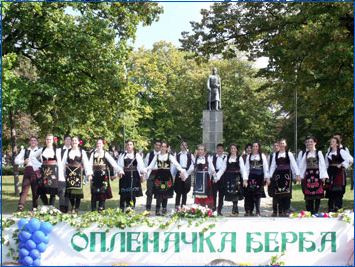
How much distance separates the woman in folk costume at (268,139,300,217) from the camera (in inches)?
457

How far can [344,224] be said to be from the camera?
7.57 metres

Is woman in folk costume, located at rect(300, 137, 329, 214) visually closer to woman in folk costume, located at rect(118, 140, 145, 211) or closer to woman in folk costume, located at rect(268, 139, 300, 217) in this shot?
woman in folk costume, located at rect(268, 139, 300, 217)

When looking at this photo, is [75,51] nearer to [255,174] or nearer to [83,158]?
[83,158]

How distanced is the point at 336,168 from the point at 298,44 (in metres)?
4.14

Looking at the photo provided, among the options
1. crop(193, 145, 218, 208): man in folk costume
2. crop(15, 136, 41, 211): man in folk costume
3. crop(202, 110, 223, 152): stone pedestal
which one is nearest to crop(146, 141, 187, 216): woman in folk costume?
crop(193, 145, 218, 208): man in folk costume

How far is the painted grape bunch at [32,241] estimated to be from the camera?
7316 millimetres

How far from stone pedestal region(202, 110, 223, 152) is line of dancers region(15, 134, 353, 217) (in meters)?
7.94

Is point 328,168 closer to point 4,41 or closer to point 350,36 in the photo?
point 350,36

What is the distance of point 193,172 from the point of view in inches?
522

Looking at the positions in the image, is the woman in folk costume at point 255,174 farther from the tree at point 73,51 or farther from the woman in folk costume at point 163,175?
the tree at point 73,51

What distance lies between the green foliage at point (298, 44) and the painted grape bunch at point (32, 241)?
838 cm

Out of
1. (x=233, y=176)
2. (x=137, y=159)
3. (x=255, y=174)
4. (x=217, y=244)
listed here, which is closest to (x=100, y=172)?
(x=137, y=159)

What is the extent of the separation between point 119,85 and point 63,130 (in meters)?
3.73

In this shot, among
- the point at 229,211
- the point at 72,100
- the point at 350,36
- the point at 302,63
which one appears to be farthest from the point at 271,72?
the point at 72,100
